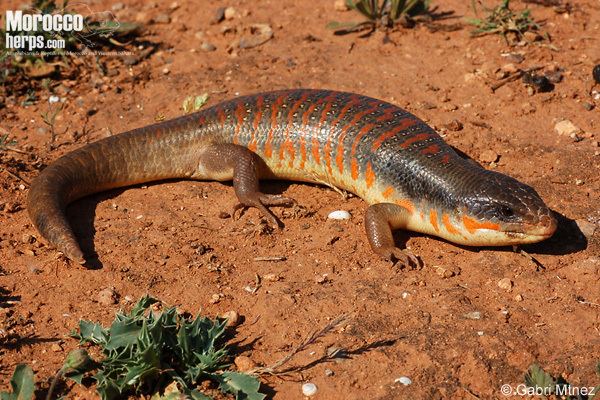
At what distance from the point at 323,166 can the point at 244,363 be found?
2.50 m

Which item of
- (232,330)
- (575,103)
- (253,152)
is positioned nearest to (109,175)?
(253,152)

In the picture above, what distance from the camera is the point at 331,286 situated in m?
5.70

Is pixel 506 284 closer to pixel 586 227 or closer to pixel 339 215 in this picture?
pixel 586 227

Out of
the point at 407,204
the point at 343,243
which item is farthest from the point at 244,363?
the point at 407,204

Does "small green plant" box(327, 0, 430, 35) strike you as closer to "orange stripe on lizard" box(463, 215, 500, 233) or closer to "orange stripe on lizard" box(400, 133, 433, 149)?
"orange stripe on lizard" box(400, 133, 433, 149)

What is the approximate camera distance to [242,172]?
6875 mm

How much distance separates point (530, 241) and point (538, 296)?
426 mm

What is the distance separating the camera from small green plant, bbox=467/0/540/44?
864cm

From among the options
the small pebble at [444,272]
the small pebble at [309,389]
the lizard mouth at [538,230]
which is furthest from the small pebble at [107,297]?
the lizard mouth at [538,230]

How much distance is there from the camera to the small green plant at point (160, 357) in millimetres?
4645

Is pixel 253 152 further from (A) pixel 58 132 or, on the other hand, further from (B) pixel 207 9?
(B) pixel 207 9

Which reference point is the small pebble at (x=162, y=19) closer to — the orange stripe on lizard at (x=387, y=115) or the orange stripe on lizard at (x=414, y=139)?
the orange stripe on lizard at (x=387, y=115)

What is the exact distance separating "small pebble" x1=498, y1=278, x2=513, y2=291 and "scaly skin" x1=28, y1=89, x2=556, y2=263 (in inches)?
12.7

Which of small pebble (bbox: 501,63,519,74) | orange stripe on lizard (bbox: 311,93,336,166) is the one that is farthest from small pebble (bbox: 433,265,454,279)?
small pebble (bbox: 501,63,519,74)
